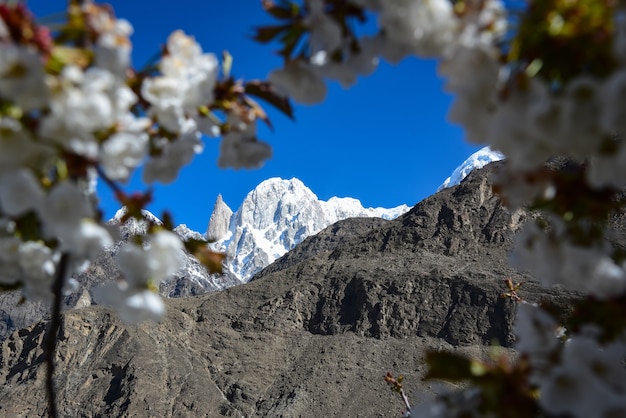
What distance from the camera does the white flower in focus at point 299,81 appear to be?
104 centimetres

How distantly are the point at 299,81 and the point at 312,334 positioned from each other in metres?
35.3

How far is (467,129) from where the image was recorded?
89 cm

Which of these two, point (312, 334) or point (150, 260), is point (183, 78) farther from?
point (312, 334)

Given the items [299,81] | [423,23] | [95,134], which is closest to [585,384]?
[423,23]

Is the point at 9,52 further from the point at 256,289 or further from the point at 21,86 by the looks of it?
the point at 256,289

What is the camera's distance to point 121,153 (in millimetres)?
858

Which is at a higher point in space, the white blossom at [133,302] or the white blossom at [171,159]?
the white blossom at [171,159]

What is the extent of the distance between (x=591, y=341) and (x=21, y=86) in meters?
0.92

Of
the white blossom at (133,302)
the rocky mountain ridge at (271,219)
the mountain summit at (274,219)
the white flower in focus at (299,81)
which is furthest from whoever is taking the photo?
the mountain summit at (274,219)

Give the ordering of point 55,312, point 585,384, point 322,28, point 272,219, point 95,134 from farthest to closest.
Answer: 1. point 272,219
2. point 55,312
3. point 322,28
4. point 95,134
5. point 585,384

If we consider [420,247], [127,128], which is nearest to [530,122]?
[127,128]

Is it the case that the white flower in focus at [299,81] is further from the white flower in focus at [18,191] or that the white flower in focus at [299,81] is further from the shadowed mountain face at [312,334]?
the shadowed mountain face at [312,334]

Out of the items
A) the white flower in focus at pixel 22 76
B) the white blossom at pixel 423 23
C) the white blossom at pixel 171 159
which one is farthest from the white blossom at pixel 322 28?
the white flower in focus at pixel 22 76

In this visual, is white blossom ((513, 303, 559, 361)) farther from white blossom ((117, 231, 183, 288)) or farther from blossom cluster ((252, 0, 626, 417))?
white blossom ((117, 231, 183, 288))
